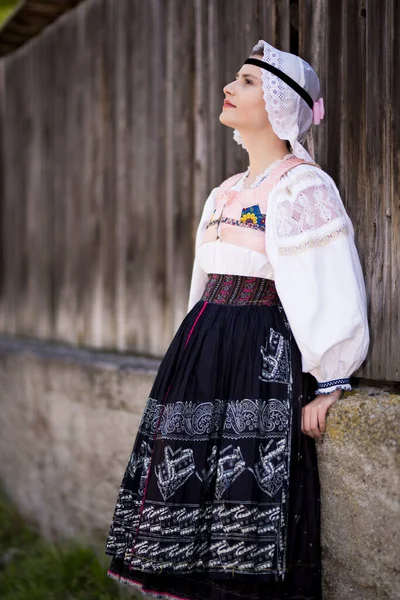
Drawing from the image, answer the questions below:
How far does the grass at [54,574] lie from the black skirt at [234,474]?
1.40 m

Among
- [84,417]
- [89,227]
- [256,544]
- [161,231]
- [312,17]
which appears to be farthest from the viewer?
[89,227]

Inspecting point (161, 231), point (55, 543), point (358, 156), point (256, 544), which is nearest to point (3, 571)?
point (55, 543)

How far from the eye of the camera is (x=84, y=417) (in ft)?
15.0

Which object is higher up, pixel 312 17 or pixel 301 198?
pixel 312 17

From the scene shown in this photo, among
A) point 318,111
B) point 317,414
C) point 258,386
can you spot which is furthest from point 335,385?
point 318,111

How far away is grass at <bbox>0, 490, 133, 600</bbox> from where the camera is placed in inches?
156

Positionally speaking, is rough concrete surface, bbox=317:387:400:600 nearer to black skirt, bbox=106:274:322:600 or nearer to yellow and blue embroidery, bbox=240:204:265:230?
black skirt, bbox=106:274:322:600

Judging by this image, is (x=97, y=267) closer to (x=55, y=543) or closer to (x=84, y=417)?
(x=84, y=417)

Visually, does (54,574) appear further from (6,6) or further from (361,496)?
(6,6)

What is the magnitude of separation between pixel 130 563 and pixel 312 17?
84.6 inches

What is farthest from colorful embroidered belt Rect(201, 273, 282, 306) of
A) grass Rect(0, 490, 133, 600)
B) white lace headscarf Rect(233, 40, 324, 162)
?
grass Rect(0, 490, 133, 600)

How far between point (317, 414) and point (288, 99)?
3.53 feet

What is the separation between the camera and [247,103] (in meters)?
2.69

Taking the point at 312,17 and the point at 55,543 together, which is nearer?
the point at 312,17
